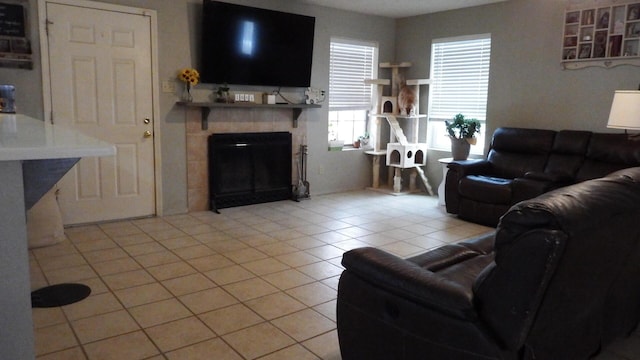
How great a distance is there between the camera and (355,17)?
6.39m

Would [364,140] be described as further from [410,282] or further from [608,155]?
[410,282]

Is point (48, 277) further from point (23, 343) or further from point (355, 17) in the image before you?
point (355, 17)

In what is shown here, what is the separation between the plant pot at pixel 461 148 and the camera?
18.5ft

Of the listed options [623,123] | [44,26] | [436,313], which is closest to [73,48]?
[44,26]

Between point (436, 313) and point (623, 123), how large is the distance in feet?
9.70

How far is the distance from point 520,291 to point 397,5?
17.0 feet

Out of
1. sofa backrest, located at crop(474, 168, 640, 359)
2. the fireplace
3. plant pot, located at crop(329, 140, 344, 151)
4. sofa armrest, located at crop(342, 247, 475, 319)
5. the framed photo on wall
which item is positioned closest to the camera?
sofa backrest, located at crop(474, 168, 640, 359)

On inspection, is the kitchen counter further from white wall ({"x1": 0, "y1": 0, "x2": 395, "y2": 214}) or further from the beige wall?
the beige wall

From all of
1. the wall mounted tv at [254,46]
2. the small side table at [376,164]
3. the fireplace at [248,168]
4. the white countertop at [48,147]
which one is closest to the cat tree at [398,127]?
the small side table at [376,164]

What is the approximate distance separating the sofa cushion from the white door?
3.37m

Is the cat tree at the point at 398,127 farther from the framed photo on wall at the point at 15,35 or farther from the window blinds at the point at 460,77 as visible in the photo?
the framed photo on wall at the point at 15,35

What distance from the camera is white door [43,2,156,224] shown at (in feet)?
14.0

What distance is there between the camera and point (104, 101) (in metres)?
4.53

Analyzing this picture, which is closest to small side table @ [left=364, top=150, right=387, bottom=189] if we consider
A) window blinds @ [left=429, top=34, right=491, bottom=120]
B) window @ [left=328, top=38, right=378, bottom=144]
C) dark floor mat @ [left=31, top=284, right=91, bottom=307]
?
window @ [left=328, top=38, right=378, bottom=144]
